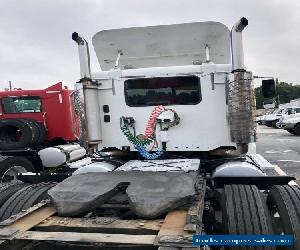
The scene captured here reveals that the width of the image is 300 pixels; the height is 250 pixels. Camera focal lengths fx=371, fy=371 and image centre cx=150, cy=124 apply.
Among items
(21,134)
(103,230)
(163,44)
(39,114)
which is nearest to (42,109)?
(39,114)

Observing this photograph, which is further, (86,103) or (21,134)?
(21,134)

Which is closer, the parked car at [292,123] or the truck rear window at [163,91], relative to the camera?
the truck rear window at [163,91]

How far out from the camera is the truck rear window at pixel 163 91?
5.38m

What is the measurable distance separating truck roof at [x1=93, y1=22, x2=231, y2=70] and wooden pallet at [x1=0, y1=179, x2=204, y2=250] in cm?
327

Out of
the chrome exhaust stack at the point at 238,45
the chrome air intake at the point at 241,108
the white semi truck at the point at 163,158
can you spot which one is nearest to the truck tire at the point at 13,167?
the white semi truck at the point at 163,158

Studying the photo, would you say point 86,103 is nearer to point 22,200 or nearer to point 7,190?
point 7,190

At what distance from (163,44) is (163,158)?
6.12ft

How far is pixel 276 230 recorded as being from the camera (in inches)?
141

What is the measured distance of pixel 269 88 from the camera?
5434 mm

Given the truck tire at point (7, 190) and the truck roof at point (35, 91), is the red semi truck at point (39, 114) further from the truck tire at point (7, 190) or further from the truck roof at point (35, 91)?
the truck tire at point (7, 190)

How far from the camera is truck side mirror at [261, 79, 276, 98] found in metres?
5.41

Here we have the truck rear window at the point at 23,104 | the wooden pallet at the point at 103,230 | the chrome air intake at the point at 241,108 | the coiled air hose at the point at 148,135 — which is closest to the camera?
the wooden pallet at the point at 103,230

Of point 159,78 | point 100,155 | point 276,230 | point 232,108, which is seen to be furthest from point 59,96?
point 276,230

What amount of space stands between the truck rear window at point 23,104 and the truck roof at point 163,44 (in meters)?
5.01
